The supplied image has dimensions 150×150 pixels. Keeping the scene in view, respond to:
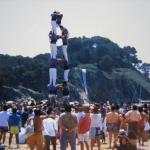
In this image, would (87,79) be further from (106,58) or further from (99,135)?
(99,135)

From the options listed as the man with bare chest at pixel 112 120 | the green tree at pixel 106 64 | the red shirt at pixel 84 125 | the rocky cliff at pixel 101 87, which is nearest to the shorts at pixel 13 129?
the red shirt at pixel 84 125

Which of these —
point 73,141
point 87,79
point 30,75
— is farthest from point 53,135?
point 87,79

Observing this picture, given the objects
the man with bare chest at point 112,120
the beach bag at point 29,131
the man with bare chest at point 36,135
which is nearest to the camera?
the beach bag at point 29,131

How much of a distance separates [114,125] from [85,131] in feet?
7.20

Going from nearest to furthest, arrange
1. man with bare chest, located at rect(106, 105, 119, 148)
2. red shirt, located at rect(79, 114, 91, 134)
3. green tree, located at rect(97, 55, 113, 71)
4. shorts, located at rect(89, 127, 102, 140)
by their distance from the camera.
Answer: red shirt, located at rect(79, 114, 91, 134)
shorts, located at rect(89, 127, 102, 140)
man with bare chest, located at rect(106, 105, 119, 148)
green tree, located at rect(97, 55, 113, 71)

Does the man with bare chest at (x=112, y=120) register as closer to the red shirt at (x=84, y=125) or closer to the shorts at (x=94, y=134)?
the shorts at (x=94, y=134)

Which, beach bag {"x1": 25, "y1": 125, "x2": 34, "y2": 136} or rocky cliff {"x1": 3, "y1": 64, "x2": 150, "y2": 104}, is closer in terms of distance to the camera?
beach bag {"x1": 25, "y1": 125, "x2": 34, "y2": 136}

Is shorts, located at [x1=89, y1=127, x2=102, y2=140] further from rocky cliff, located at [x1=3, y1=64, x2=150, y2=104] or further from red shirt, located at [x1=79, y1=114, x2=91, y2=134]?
rocky cliff, located at [x1=3, y1=64, x2=150, y2=104]

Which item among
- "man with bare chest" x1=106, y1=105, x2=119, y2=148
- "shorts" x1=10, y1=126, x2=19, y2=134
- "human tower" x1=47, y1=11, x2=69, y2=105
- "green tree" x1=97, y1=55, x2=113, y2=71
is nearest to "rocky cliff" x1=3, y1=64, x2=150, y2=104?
"green tree" x1=97, y1=55, x2=113, y2=71

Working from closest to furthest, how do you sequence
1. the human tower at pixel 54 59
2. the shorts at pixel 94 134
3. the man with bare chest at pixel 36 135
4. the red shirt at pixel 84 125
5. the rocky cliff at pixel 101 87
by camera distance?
1. the man with bare chest at pixel 36 135
2. the red shirt at pixel 84 125
3. the shorts at pixel 94 134
4. the human tower at pixel 54 59
5. the rocky cliff at pixel 101 87

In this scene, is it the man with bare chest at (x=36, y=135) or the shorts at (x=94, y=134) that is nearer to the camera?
the man with bare chest at (x=36, y=135)

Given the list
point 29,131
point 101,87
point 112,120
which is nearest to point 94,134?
point 112,120

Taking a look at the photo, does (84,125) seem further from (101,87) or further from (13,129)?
(101,87)

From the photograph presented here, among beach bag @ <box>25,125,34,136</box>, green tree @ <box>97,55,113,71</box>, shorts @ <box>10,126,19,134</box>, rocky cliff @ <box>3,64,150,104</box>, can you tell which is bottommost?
shorts @ <box>10,126,19,134</box>
